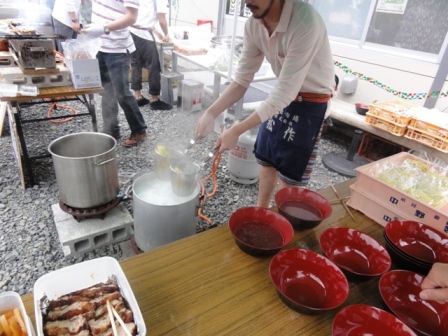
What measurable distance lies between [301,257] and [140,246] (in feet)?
5.36

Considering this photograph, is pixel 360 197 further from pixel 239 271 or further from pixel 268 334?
pixel 268 334

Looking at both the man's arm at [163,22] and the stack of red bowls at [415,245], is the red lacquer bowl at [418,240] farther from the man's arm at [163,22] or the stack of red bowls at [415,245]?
the man's arm at [163,22]

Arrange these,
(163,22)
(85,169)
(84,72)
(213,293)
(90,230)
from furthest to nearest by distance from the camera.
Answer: (163,22) < (84,72) < (90,230) < (85,169) < (213,293)

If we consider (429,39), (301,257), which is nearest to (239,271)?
(301,257)

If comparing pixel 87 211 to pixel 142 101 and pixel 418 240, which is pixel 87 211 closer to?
pixel 418 240

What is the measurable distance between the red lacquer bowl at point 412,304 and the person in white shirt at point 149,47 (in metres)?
5.46

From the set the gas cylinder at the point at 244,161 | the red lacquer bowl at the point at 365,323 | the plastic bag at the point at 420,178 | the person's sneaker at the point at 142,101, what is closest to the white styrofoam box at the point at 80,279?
the red lacquer bowl at the point at 365,323

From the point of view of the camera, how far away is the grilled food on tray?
3.05 ft

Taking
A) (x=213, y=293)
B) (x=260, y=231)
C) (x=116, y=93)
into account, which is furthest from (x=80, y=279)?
(x=116, y=93)

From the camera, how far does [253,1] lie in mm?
1704

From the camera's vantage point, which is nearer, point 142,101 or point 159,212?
point 159,212

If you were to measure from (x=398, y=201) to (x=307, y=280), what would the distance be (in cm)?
76

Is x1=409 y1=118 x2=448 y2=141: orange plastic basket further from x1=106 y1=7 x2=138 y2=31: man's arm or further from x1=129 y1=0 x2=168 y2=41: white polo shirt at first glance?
x1=129 y1=0 x2=168 y2=41: white polo shirt

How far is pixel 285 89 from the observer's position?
1.77 meters
